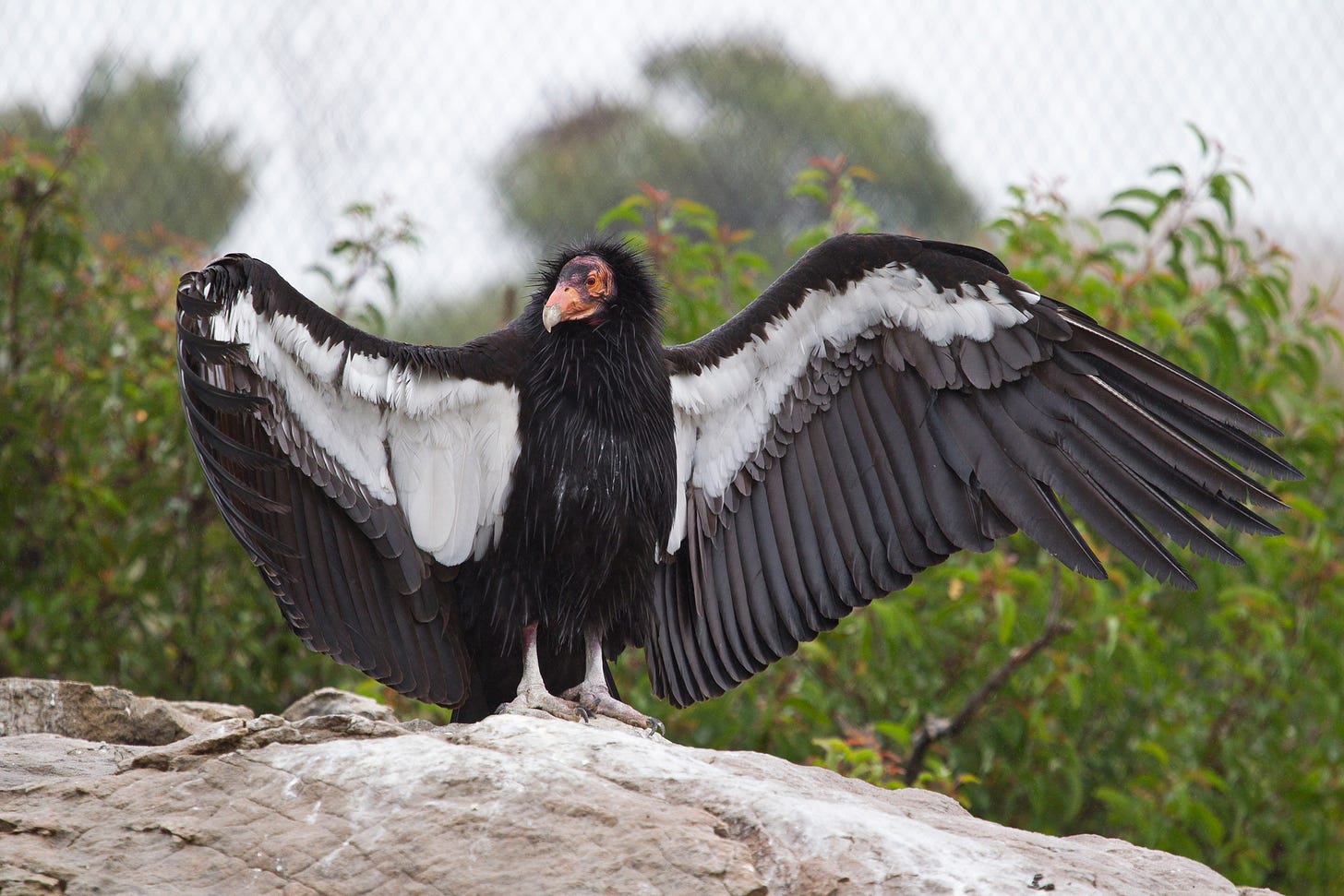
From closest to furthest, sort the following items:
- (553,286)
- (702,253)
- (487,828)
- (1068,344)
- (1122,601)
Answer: (487,828), (1068,344), (553,286), (1122,601), (702,253)

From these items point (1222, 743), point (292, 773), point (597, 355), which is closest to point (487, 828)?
point (292, 773)

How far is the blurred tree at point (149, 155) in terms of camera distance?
24.2 ft

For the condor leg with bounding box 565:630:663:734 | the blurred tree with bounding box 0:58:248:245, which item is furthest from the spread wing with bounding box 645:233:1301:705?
the blurred tree with bounding box 0:58:248:245

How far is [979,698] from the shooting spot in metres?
5.97

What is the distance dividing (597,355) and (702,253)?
1.98 metres

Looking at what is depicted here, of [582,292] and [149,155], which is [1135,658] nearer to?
[582,292]

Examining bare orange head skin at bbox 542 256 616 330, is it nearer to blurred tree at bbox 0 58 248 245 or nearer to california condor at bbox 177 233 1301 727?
california condor at bbox 177 233 1301 727

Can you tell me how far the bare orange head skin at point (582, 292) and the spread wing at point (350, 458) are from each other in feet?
0.70

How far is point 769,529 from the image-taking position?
4934mm

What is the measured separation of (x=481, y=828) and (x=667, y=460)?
1.81 m

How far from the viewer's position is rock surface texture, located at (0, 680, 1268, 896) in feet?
10.0

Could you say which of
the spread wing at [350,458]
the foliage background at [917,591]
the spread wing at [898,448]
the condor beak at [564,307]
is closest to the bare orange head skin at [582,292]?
the condor beak at [564,307]

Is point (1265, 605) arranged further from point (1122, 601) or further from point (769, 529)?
point (769, 529)

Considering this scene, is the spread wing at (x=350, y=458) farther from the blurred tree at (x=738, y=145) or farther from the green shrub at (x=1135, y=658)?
the blurred tree at (x=738, y=145)
